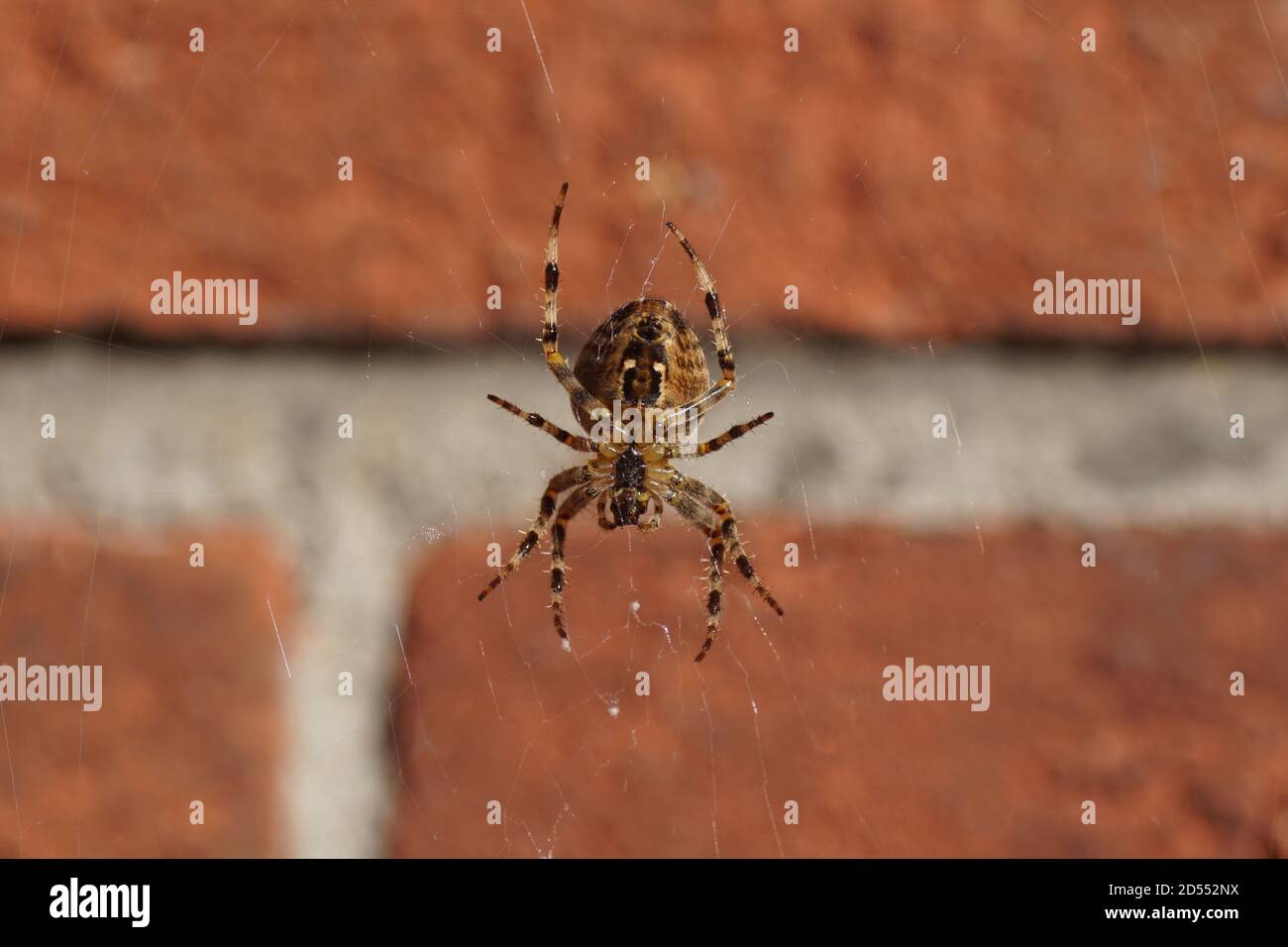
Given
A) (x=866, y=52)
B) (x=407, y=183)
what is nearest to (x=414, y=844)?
(x=407, y=183)

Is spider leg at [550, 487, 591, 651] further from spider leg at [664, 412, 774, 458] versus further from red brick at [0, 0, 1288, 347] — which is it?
red brick at [0, 0, 1288, 347]
